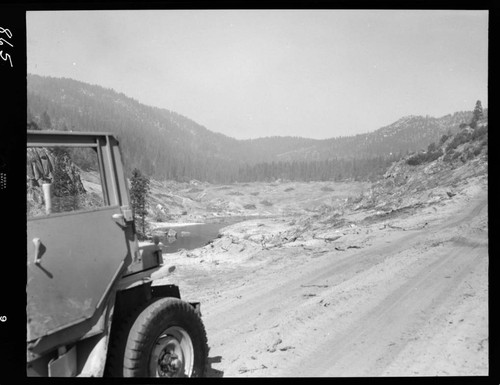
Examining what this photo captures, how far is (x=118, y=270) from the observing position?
3594mm

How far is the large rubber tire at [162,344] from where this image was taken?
136 inches

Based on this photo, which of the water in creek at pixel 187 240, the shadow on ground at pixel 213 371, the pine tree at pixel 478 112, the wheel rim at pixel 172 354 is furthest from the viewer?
the water in creek at pixel 187 240

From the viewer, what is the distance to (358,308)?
668cm

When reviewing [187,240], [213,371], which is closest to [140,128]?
[187,240]

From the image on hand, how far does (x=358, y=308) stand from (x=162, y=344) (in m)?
3.96

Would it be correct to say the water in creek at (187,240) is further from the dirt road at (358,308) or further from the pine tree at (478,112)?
the pine tree at (478,112)

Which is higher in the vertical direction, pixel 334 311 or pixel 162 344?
pixel 162 344

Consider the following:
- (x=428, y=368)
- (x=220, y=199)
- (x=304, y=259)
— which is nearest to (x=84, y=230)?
(x=428, y=368)

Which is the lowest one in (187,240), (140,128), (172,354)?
(187,240)

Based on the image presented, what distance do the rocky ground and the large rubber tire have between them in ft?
1.52

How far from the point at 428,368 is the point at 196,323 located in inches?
111

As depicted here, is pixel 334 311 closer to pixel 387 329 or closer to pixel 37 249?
pixel 387 329

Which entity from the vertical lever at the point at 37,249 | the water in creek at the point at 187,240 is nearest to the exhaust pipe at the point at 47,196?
the vertical lever at the point at 37,249
